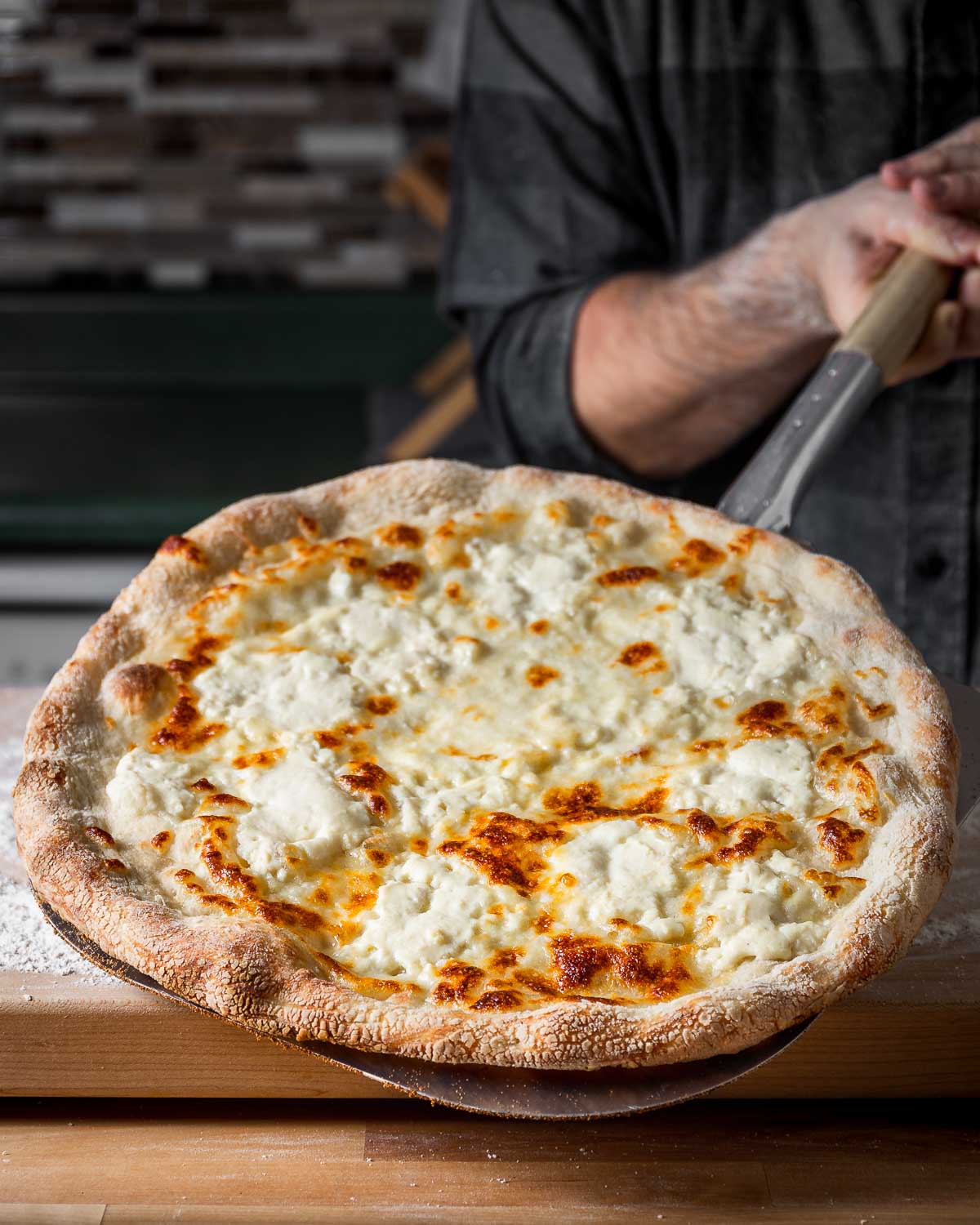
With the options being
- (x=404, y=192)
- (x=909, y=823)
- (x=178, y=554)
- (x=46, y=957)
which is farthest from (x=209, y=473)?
(x=909, y=823)

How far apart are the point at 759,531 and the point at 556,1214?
1.97ft

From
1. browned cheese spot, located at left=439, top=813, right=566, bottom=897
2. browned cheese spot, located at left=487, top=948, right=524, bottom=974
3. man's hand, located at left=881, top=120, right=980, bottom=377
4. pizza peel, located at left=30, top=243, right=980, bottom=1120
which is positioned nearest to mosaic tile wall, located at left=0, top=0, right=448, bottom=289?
man's hand, located at left=881, top=120, right=980, bottom=377

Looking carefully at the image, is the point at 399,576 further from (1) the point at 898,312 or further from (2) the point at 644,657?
(1) the point at 898,312

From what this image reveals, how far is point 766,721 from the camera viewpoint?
102cm

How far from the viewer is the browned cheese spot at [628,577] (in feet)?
3.84

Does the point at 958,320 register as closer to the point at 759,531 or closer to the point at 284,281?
the point at 759,531

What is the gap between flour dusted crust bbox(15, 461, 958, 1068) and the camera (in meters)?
0.80

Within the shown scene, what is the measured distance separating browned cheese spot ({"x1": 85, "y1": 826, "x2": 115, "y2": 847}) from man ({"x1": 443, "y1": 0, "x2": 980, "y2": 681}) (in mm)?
1028

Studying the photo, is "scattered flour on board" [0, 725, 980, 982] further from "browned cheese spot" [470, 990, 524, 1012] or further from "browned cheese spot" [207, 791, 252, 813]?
"browned cheese spot" [470, 990, 524, 1012]

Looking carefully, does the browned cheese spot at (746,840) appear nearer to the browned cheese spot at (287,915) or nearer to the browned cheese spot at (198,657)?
the browned cheese spot at (287,915)

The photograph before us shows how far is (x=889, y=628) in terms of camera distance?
1088mm

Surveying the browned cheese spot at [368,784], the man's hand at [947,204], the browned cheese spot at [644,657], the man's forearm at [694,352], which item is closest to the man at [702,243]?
the man's forearm at [694,352]

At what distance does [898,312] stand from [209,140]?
2436 millimetres

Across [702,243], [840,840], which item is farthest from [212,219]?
[840,840]
